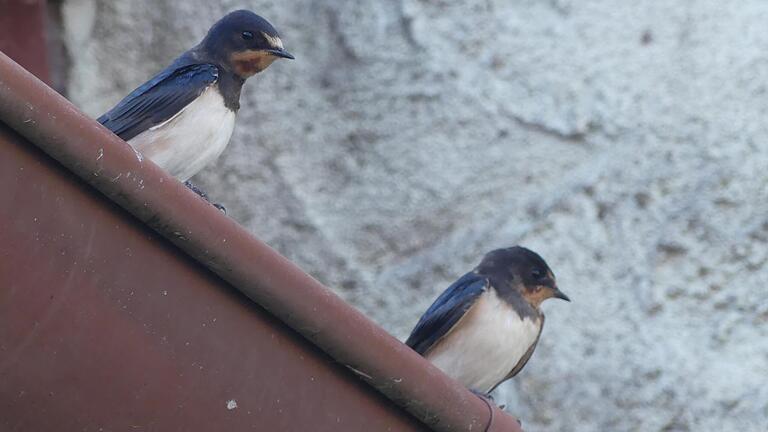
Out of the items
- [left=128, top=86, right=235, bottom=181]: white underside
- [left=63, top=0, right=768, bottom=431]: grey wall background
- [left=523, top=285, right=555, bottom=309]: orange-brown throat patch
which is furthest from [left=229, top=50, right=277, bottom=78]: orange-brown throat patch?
[left=63, top=0, right=768, bottom=431]: grey wall background

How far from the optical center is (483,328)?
9.37ft

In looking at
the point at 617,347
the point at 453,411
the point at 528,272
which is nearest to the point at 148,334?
the point at 453,411

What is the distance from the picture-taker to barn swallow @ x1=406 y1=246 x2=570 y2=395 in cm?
284

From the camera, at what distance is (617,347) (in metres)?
3.27

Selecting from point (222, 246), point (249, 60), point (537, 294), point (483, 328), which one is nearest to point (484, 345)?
point (483, 328)

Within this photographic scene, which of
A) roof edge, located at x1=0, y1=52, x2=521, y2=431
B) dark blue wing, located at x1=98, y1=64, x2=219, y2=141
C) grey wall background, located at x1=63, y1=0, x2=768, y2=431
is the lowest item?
grey wall background, located at x1=63, y1=0, x2=768, y2=431

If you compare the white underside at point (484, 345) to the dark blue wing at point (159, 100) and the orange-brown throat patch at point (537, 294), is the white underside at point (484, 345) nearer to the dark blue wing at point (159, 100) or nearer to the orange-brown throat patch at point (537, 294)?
the orange-brown throat patch at point (537, 294)

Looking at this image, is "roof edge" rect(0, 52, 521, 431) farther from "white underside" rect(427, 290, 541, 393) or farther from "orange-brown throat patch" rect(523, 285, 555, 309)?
"orange-brown throat patch" rect(523, 285, 555, 309)

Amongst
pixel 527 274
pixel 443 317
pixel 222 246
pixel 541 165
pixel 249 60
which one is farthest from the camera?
pixel 541 165

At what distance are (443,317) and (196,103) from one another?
0.62m

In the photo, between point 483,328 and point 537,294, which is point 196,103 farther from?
point 537,294

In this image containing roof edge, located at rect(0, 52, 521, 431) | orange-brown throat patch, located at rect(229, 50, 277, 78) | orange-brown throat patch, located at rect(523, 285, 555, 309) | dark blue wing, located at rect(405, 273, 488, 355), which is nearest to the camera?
roof edge, located at rect(0, 52, 521, 431)

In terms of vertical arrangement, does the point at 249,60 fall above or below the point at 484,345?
above

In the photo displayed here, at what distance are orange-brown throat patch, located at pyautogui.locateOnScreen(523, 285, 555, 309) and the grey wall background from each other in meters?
0.35
